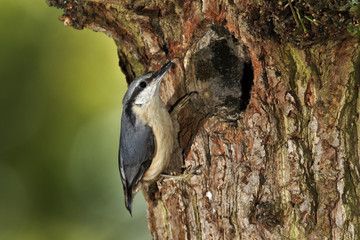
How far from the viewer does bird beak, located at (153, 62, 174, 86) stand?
267cm

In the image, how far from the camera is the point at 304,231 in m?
2.02

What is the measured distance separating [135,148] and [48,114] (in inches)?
36.5

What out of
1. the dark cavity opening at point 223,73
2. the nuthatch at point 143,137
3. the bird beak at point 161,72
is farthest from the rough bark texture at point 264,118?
the nuthatch at point 143,137

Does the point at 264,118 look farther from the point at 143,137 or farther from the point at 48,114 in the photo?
the point at 48,114

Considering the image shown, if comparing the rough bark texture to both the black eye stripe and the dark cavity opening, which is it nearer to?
the dark cavity opening

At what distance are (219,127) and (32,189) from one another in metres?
1.91

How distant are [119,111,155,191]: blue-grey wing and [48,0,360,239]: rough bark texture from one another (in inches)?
16.5

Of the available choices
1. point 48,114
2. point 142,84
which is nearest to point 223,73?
point 142,84

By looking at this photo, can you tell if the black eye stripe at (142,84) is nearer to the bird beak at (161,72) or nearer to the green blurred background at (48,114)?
the bird beak at (161,72)

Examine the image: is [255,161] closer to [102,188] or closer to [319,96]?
[319,96]

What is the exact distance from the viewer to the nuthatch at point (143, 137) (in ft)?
9.48

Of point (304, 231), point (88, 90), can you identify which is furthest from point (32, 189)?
point (304, 231)

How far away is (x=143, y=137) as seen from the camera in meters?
3.05

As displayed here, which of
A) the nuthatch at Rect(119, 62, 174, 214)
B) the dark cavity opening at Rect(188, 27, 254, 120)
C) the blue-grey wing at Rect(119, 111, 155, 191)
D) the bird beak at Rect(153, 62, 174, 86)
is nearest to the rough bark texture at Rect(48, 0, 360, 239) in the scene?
the dark cavity opening at Rect(188, 27, 254, 120)
